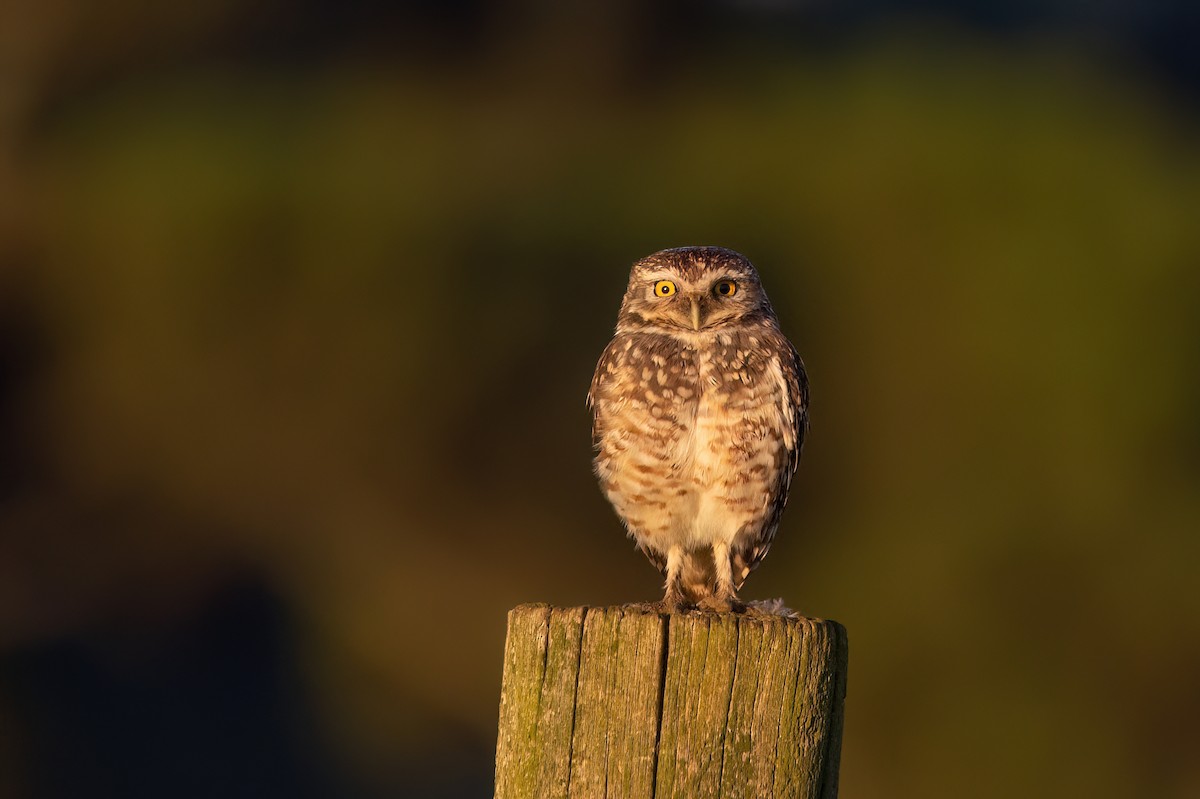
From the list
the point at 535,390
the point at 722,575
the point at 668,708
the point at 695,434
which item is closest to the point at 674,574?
the point at 722,575

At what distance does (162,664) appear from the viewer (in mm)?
12086

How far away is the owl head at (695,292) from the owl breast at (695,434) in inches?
2.8

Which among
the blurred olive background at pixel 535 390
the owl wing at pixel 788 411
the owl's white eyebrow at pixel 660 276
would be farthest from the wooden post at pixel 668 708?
the blurred olive background at pixel 535 390

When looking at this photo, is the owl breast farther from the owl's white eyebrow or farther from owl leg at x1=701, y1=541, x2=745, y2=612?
the owl's white eyebrow

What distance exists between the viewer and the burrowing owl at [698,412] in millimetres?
4746

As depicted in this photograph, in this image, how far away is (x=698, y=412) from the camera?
15.6 ft

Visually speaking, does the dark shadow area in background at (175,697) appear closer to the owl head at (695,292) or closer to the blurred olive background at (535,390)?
the blurred olive background at (535,390)

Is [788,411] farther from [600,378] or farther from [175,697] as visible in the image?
[175,697]

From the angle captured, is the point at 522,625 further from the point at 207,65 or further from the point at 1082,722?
the point at 207,65

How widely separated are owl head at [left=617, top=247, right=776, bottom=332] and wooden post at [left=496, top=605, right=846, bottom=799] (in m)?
2.03

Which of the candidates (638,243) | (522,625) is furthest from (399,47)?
(522,625)

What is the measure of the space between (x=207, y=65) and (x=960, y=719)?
8043mm

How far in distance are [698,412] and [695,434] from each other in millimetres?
66

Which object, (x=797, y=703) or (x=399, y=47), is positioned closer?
(x=797, y=703)
